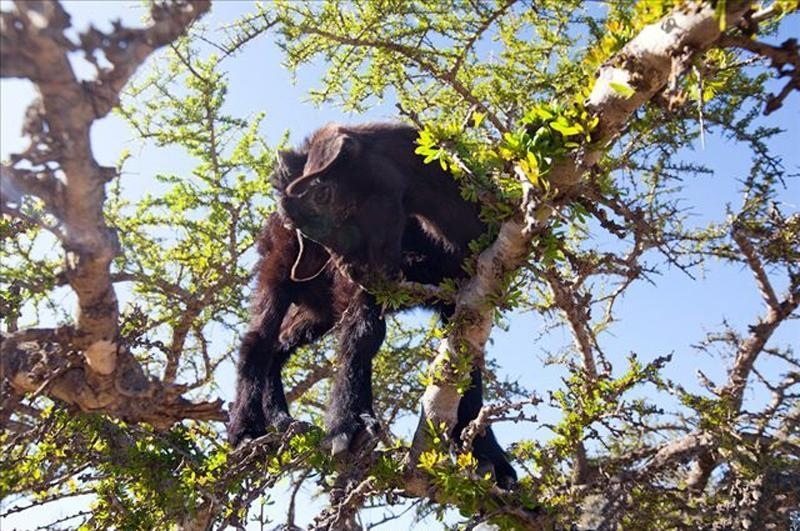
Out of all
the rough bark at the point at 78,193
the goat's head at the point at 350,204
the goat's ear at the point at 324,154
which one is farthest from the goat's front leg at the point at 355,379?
the rough bark at the point at 78,193

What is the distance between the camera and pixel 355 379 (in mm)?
4562

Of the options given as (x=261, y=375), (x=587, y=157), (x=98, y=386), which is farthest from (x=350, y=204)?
(x=98, y=386)

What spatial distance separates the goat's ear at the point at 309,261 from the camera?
5059mm

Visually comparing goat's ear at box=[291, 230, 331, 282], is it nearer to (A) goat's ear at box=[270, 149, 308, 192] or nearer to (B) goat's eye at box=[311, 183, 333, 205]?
(A) goat's ear at box=[270, 149, 308, 192]

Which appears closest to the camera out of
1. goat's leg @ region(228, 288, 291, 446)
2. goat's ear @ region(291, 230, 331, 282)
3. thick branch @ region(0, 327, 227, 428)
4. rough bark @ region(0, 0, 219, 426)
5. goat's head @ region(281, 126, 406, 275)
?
rough bark @ region(0, 0, 219, 426)

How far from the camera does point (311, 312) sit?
5336 millimetres

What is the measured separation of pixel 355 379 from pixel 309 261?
100 centimetres

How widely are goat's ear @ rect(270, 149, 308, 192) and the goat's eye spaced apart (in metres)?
0.36

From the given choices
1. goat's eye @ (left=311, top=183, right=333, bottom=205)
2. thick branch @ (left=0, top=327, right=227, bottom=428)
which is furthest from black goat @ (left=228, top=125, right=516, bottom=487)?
thick branch @ (left=0, top=327, right=227, bottom=428)

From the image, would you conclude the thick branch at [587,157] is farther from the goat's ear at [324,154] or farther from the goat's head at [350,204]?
the goat's ear at [324,154]

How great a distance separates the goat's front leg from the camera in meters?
4.17

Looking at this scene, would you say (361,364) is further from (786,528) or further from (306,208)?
(786,528)

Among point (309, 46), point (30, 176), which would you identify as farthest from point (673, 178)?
point (30, 176)

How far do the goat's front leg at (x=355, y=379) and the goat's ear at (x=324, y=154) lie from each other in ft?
2.55
